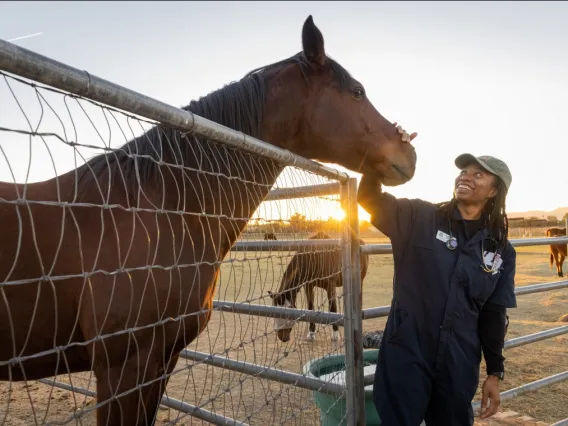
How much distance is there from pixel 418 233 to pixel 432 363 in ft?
2.26

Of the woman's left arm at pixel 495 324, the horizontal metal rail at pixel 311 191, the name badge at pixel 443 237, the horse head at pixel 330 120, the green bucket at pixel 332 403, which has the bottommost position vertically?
the green bucket at pixel 332 403

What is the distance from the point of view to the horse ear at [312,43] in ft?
6.72

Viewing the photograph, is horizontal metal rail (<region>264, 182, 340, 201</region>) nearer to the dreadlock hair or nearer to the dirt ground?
the dirt ground

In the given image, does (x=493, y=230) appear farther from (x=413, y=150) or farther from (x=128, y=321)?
(x=128, y=321)

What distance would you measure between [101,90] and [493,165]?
2.14m

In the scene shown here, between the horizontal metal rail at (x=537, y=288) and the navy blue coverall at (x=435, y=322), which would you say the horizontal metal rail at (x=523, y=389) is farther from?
the navy blue coverall at (x=435, y=322)

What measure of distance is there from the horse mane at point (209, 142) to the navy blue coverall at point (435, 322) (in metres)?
0.90

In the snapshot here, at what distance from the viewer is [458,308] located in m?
2.05

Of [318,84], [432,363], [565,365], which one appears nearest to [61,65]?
[318,84]

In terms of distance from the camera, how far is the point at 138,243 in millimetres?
1383

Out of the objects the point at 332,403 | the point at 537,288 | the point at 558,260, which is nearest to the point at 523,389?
the point at 537,288

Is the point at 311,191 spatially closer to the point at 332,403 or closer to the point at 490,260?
the point at 490,260

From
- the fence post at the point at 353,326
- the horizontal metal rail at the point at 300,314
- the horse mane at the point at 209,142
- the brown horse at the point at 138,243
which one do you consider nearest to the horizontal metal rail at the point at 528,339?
the fence post at the point at 353,326

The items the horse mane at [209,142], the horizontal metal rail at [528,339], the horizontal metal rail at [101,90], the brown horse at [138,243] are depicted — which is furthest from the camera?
the horizontal metal rail at [528,339]
